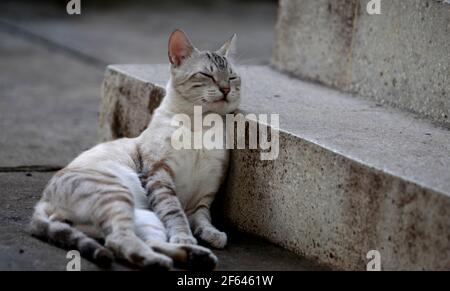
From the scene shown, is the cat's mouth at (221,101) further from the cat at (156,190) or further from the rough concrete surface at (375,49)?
the rough concrete surface at (375,49)

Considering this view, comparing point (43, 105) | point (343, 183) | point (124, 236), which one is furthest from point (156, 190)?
point (43, 105)

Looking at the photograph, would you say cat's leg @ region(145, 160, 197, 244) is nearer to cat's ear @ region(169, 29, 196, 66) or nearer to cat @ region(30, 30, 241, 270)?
cat @ region(30, 30, 241, 270)

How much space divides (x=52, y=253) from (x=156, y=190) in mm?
566

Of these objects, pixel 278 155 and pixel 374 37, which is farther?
pixel 374 37

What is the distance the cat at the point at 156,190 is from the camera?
327 cm

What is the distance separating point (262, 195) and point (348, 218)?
60 cm

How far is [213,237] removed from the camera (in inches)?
143

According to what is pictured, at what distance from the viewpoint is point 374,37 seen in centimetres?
456

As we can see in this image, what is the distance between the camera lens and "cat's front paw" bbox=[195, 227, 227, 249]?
142 inches

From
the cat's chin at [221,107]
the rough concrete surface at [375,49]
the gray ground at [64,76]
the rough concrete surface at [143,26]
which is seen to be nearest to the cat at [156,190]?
the cat's chin at [221,107]

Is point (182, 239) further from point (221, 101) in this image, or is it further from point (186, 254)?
point (221, 101)

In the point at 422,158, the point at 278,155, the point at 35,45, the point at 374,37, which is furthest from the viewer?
the point at 35,45
